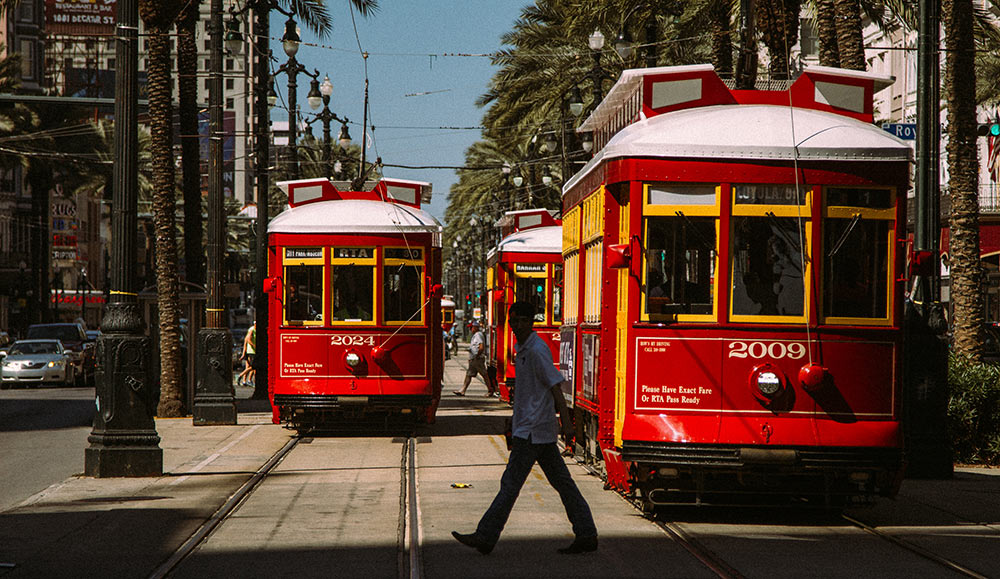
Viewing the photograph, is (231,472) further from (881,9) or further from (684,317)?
(881,9)

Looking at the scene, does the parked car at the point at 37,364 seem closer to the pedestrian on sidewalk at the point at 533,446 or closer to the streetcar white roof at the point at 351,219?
the streetcar white roof at the point at 351,219

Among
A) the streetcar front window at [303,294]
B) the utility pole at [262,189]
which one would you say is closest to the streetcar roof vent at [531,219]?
the utility pole at [262,189]

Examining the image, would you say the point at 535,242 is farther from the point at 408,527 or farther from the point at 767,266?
the point at 408,527

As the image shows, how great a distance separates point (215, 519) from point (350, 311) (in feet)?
26.3

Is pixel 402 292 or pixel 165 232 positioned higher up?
pixel 165 232

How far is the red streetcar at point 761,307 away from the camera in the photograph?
34.4 feet

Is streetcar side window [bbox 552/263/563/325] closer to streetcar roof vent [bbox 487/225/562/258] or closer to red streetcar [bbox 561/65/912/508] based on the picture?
streetcar roof vent [bbox 487/225/562/258]

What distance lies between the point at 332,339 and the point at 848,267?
9.78 metres

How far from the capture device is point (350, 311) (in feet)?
62.2

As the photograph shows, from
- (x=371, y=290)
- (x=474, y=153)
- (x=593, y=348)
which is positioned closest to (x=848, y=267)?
(x=593, y=348)

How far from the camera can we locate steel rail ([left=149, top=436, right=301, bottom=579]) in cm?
891

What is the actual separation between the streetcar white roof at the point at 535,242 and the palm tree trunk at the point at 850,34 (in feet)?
27.8

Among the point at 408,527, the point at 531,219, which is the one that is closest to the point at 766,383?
the point at 408,527

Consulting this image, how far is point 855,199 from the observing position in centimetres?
1070
